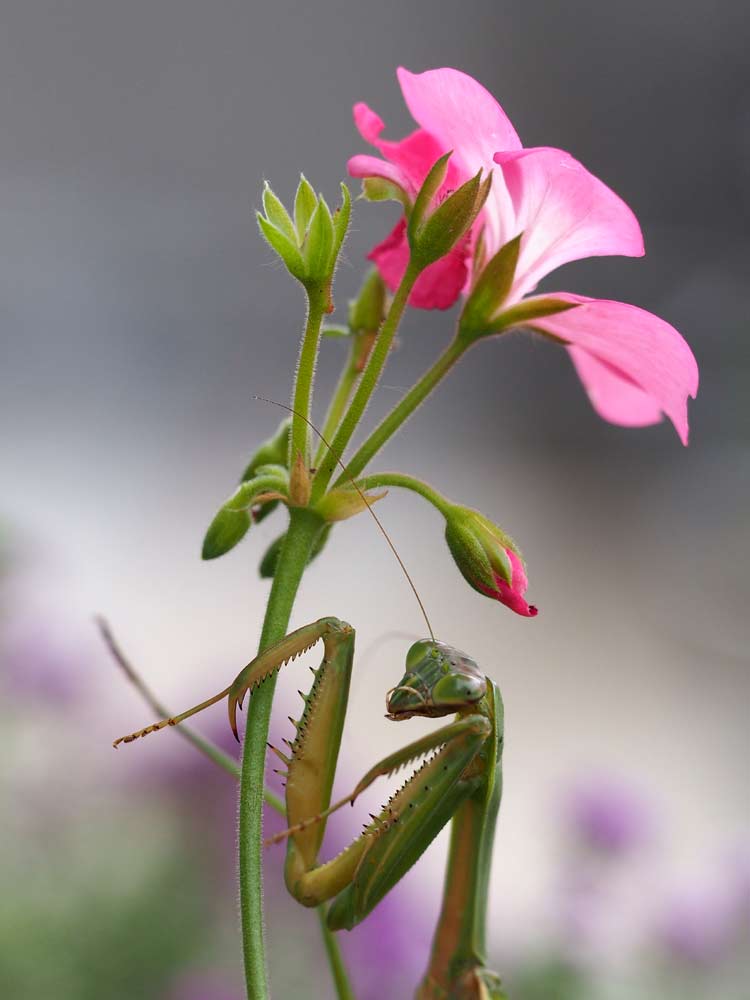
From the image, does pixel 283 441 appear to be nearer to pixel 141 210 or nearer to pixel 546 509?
pixel 546 509

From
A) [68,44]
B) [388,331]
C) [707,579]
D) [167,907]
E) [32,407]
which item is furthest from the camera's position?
[68,44]

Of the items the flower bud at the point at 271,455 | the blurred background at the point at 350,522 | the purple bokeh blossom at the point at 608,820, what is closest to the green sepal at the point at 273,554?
the flower bud at the point at 271,455

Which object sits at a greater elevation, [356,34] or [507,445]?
[356,34]

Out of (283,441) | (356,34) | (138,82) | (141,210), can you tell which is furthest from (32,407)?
(283,441)

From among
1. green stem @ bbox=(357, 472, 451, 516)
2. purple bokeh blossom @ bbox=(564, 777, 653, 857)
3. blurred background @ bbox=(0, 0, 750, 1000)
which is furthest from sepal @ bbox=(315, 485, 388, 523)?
purple bokeh blossom @ bbox=(564, 777, 653, 857)

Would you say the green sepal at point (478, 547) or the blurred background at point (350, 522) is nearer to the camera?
the green sepal at point (478, 547)

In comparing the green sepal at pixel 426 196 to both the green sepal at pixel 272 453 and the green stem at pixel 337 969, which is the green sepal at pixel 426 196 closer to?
the green sepal at pixel 272 453
